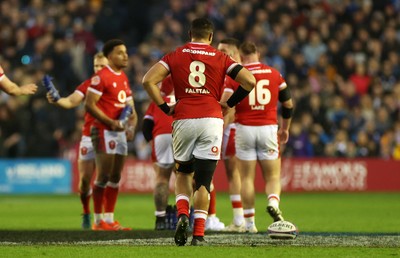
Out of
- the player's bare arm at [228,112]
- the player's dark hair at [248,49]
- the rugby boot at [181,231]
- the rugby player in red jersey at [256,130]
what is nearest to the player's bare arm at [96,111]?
the player's bare arm at [228,112]

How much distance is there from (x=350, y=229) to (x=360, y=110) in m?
13.2

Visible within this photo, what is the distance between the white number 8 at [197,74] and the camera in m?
11.8

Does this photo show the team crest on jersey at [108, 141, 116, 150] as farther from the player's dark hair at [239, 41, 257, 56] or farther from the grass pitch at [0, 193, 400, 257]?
the player's dark hair at [239, 41, 257, 56]

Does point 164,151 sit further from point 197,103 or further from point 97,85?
point 197,103

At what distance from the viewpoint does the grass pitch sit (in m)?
10.9

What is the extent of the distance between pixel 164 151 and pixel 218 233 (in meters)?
1.60

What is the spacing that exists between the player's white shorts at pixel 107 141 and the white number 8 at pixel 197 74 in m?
3.45

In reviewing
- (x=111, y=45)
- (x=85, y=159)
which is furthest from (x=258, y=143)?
(x=85, y=159)

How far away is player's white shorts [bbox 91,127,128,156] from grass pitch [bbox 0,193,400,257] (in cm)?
121

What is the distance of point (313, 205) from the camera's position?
2188 centimetres

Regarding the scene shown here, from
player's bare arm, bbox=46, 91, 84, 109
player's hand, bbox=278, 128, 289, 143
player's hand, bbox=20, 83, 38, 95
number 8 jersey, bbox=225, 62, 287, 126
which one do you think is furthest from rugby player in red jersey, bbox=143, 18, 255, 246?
player's bare arm, bbox=46, 91, 84, 109

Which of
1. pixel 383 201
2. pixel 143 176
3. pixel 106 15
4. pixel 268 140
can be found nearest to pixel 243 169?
pixel 268 140

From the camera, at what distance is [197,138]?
11.8m

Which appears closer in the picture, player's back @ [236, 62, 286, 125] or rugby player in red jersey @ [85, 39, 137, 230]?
player's back @ [236, 62, 286, 125]
